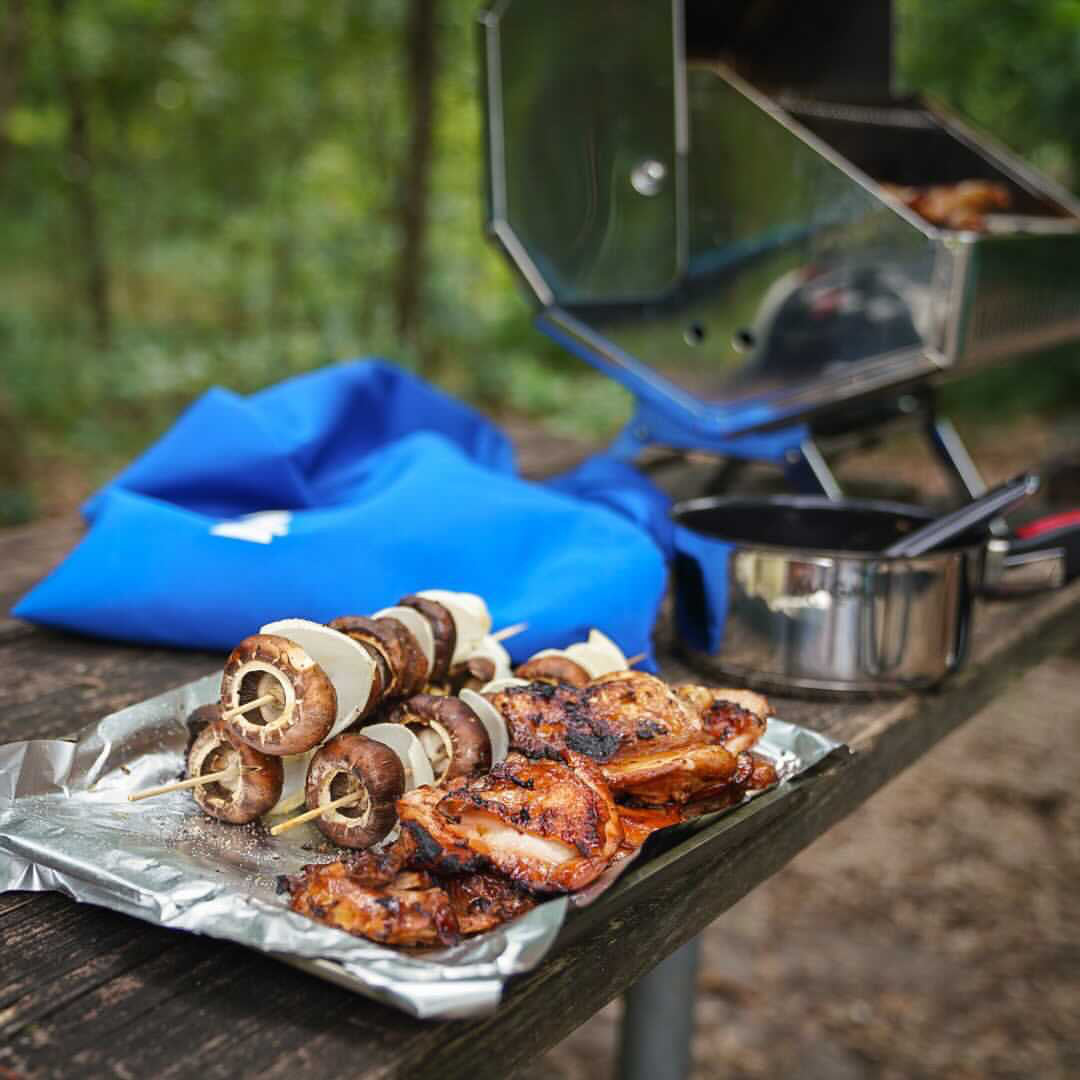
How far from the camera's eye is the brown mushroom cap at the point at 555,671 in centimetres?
127

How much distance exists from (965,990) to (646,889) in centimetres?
248

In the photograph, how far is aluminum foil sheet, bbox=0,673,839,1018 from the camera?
771 mm

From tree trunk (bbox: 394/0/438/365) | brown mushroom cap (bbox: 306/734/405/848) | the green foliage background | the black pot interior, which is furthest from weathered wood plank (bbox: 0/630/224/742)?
tree trunk (bbox: 394/0/438/365)

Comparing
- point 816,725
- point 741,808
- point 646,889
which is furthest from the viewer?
point 816,725

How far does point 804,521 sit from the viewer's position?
172cm

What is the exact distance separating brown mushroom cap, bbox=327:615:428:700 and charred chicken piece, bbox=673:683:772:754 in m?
0.26

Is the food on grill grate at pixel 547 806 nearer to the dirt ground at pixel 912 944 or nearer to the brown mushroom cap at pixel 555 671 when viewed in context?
the brown mushroom cap at pixel 555 671

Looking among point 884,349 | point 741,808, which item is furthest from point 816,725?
point 884,349

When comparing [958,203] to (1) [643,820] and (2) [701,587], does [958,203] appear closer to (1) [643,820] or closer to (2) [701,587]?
(2) [701,587]

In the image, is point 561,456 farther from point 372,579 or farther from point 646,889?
point 646,889

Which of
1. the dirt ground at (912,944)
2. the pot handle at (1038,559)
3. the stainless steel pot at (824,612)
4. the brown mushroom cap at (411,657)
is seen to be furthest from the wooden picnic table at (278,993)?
the dirt ground at (912,944)

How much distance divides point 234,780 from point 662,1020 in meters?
1.17

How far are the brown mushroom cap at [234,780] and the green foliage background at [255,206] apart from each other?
6.75 metres

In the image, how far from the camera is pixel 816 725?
56.1 inches
